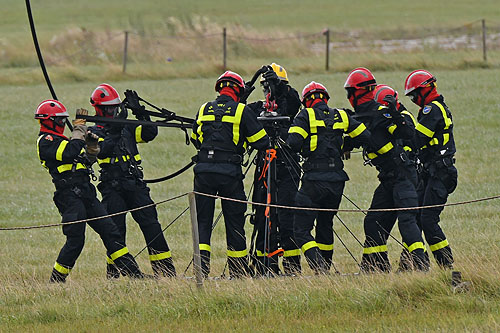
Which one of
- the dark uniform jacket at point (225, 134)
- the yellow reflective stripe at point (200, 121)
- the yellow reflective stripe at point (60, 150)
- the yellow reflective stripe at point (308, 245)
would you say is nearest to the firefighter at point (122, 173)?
the yellow reflective stripe at point (60, 150)

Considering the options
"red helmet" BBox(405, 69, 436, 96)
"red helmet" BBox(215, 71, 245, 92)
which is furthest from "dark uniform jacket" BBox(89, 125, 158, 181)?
"red helmet" BBox(405, 69, 436, 96)

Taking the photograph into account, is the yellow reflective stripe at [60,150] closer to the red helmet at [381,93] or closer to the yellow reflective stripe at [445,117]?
→ the red helmet at [381,93]

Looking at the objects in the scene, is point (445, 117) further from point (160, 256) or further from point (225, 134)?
point (160, 256)

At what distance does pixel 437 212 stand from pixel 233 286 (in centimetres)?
283

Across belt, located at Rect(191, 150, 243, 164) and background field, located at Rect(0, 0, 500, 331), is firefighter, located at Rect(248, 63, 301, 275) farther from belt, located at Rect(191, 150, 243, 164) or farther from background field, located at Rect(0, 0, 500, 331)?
background field, located at Rect(0, 0, 500, 331)

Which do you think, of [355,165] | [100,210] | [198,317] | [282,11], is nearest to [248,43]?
[355,165]

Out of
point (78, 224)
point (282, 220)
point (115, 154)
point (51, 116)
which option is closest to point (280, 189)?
point (282, 220)

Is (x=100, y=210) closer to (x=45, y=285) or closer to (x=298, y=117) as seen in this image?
(x=45, y=285)

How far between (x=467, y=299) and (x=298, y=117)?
2.85m

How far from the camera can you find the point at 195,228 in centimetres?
866

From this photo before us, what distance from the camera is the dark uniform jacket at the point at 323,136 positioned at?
32.8 ft

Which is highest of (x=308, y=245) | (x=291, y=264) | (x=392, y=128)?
(x=392, y=128)

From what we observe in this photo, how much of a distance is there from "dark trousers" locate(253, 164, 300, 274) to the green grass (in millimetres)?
705

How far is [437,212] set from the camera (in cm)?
1052
